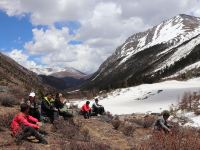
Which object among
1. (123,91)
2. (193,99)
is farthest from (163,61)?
(193,99)

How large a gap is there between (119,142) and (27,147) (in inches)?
226

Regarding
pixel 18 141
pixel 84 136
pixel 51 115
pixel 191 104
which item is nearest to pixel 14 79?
pixel 191 104

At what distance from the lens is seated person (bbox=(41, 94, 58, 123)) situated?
18000 millimetres

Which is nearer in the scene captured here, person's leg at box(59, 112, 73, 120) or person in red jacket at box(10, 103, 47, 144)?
person in red jacket at box(10, 103, 47, 144)

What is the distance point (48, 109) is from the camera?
18266mm

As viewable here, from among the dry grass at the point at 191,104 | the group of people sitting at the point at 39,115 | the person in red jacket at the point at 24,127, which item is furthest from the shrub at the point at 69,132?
the dry grass at the point at 191,104

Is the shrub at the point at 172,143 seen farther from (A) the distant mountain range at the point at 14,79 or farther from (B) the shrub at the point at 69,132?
(A) the distant mountain range at the point at 14,79

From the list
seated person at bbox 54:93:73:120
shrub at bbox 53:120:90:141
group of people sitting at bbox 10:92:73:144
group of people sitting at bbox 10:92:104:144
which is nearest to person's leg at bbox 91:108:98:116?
group of people sitting at bbox 10:92:104:144

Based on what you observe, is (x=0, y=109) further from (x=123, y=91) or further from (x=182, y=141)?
(x=123, y=91)

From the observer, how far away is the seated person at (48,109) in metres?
18.0

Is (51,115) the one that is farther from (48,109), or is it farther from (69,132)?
(69,132)

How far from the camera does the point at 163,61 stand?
6068 inches

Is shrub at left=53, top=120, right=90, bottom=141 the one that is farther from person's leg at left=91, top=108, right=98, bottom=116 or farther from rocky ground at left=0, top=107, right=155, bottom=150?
person's leg at left=91, top=108, right=98, bottom=116

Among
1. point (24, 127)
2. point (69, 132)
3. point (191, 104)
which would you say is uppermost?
point (191, 104)
